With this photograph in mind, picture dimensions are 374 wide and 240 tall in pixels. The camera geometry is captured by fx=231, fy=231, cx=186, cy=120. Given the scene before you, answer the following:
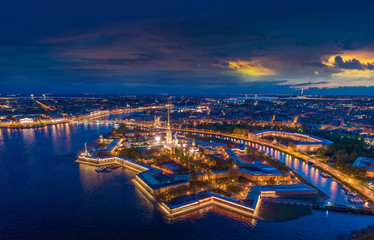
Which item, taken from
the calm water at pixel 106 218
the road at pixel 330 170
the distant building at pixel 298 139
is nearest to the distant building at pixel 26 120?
the calm water at pixel 106 218

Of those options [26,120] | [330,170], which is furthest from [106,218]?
[26,120]

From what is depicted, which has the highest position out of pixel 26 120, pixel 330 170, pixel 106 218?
pixel 26 120

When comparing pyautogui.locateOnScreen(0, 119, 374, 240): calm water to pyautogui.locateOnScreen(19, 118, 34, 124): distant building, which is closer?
pyautogui.locateOnScreen(0, 119, 374, 240): calm water

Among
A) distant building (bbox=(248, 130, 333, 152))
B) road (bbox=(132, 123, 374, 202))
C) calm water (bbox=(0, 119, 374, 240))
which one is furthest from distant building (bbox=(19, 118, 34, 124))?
distant building (bbox=(248, 130, 333, 152))

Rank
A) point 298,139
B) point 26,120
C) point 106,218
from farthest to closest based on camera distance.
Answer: point 26,120
point 298,139
point 106,218

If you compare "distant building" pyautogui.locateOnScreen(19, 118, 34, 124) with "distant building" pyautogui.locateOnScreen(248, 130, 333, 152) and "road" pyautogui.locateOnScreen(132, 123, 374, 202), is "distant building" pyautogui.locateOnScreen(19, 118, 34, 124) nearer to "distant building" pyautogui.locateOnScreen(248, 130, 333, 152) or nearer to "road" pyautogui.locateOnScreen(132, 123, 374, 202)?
"road" pyautogui.locateOnScreen(132, 123, 374, 202)

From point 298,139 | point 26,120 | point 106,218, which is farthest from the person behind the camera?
point 26,120

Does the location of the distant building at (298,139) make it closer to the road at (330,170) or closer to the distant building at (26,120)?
the road at (330,170)

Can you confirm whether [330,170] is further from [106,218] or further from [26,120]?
[26,120]

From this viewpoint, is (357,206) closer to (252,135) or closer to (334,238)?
(334,238)
